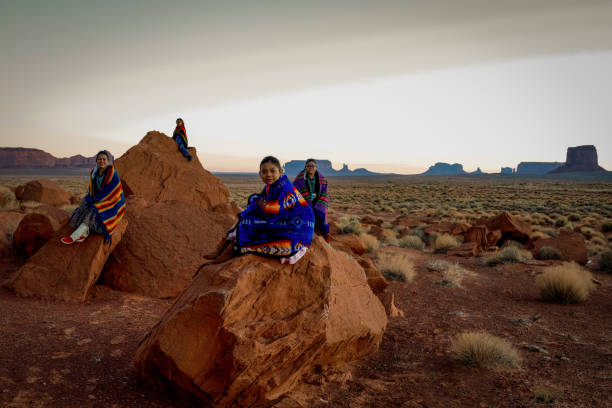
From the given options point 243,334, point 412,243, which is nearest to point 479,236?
point 412,243

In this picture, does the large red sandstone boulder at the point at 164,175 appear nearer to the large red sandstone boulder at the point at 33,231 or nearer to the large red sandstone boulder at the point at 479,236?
the large red sandstone boulder at the point at 33,231

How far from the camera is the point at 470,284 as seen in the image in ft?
33.5

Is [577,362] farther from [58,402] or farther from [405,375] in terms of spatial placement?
[58,402]

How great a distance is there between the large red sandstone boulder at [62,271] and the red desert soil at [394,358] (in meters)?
0.24

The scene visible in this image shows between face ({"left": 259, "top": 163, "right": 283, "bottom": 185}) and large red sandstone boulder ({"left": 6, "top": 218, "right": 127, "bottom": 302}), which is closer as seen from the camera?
face ({"left": 259, "top": 163, "right": 283, "bottom": 185})

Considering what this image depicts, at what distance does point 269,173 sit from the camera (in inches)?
178

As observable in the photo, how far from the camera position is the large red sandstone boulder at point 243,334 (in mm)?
3730

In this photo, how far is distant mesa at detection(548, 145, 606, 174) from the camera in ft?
492

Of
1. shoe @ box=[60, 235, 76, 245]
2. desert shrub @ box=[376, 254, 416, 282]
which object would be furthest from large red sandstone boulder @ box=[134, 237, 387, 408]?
desert shrub @ box=[376, 254, 416, 282]

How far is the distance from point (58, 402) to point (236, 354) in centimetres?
174

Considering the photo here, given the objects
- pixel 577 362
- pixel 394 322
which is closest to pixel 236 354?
pixel 394 322

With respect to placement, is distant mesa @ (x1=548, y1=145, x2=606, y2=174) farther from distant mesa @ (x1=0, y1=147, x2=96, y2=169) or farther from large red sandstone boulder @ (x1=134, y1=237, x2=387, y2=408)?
distant mesa @ (x1=0, y1=147, x2=96, y2=169)

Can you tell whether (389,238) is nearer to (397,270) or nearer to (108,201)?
(397,270)

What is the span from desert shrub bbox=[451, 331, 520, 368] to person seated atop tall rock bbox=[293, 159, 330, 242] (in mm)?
3693
